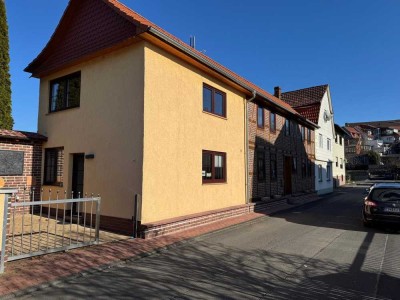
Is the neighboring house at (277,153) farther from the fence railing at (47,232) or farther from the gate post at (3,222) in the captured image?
the gate post at (3,222)

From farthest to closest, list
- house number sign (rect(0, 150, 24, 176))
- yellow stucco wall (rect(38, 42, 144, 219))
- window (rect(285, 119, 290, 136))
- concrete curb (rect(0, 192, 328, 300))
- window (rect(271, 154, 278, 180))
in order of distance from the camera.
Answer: window (rect(285, 119, 290, 136)) < window (rect(271, 154, 278, 180)) < house number sign (rect(0, 150, 24, 176)) < yellow stucco wall (rect(38, 42, 144, 219)) < concrete curb (rect(0, 192, 328, 300))

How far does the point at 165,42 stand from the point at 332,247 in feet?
23.2

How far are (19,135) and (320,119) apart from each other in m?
22.8

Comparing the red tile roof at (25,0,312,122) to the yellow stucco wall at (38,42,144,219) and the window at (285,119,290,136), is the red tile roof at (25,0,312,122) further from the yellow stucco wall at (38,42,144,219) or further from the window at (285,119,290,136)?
the window at (285,119,290,136)

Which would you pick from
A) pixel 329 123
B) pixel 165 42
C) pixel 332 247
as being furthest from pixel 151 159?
pixel 329 123

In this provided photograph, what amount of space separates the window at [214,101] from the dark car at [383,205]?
6102mm

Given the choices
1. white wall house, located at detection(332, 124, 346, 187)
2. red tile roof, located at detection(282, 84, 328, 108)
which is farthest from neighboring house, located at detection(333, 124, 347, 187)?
red tile roof, located at detection(282, 84, 328, 108)

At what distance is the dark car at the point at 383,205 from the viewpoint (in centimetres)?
916

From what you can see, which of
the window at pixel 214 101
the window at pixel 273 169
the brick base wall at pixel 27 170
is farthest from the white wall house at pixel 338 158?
the brick base wall at pixel 27 170

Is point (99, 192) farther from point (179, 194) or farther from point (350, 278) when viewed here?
point (350, 278)

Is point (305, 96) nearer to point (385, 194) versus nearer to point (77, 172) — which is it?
point (385, 194)

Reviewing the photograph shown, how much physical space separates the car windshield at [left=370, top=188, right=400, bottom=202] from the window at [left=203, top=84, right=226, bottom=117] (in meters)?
6.09

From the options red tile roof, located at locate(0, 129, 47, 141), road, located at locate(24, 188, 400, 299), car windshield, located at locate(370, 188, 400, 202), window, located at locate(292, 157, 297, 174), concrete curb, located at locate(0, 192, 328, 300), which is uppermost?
red tile roof, located at locate(0, 129, 47, 141)

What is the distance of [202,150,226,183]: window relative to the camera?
10923 millimetres
